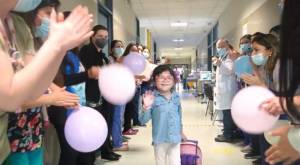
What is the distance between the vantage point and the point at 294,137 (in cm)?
124

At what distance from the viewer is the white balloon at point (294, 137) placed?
4.00 ft

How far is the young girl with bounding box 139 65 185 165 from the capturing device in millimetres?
2811

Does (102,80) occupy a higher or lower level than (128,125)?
higher

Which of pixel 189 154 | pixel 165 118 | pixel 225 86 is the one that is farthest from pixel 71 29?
pixel 225 86

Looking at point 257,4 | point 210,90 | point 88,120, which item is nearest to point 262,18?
point 257,4

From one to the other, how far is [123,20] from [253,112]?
713 cm

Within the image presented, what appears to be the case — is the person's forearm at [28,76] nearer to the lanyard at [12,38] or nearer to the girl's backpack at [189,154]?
the lanyard at [12,38]

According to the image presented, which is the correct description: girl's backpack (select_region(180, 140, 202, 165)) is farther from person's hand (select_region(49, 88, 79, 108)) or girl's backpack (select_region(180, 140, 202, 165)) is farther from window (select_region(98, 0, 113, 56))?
window (select_region(98, 0, 113, 56))

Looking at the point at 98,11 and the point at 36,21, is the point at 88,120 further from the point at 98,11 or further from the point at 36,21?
the point at 98,11

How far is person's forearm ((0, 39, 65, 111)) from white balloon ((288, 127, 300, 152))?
33.1 inches

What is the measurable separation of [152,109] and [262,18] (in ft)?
11.4

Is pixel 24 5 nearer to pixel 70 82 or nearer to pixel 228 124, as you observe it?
pixel 70 82

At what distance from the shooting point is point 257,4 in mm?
6070

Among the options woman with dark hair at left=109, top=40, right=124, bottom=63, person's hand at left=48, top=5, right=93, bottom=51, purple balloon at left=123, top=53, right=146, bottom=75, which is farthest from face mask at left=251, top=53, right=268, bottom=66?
person's hand at left=48, top=5, right=93, bottom=51
